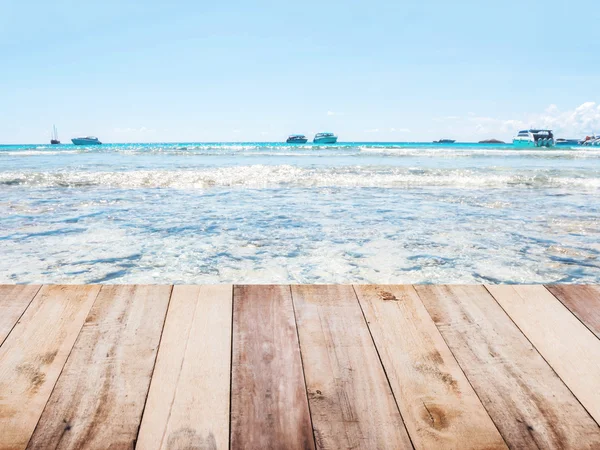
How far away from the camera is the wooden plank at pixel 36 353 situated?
1.28 meters

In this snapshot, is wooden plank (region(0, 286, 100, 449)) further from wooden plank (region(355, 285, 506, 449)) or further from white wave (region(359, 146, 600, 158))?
white wave (region(359, 146, 600, 158))

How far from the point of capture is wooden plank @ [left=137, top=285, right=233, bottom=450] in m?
1.24

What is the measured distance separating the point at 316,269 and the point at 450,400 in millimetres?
2348

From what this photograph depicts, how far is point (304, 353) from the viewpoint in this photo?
1593mm

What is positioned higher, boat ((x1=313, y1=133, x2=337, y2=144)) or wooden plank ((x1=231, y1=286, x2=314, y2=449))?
wooden plank ((x1=231, y1=286, x2=314, y2=449))

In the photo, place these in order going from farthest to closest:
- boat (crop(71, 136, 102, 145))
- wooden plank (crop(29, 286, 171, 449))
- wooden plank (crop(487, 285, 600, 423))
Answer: boat (crop(71, 136, 102, 145)), wooden plank (crop(487, 285, 600, 423)), wooden plank (crop(29, 286, 171, 449))

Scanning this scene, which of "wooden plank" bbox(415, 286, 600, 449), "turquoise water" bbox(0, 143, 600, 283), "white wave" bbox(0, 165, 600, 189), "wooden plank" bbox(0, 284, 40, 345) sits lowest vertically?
"white wave" bbox(0, 165, 600, 189)

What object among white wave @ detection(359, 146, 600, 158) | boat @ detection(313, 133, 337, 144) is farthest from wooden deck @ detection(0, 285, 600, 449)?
boat @ detection(313, 133, 337, 144)

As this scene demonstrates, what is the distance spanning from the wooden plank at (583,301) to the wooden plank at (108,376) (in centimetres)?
174

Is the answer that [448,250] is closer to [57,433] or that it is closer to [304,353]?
[304,353]

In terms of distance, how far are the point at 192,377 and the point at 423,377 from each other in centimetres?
78

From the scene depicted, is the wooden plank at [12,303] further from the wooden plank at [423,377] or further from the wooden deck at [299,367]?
the wooden plank at [423,377]

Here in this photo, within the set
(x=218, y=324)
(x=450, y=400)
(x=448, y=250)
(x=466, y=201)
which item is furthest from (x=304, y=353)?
(x=466, y=201)

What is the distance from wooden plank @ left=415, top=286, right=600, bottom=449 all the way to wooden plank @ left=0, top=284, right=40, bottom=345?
170 cm
